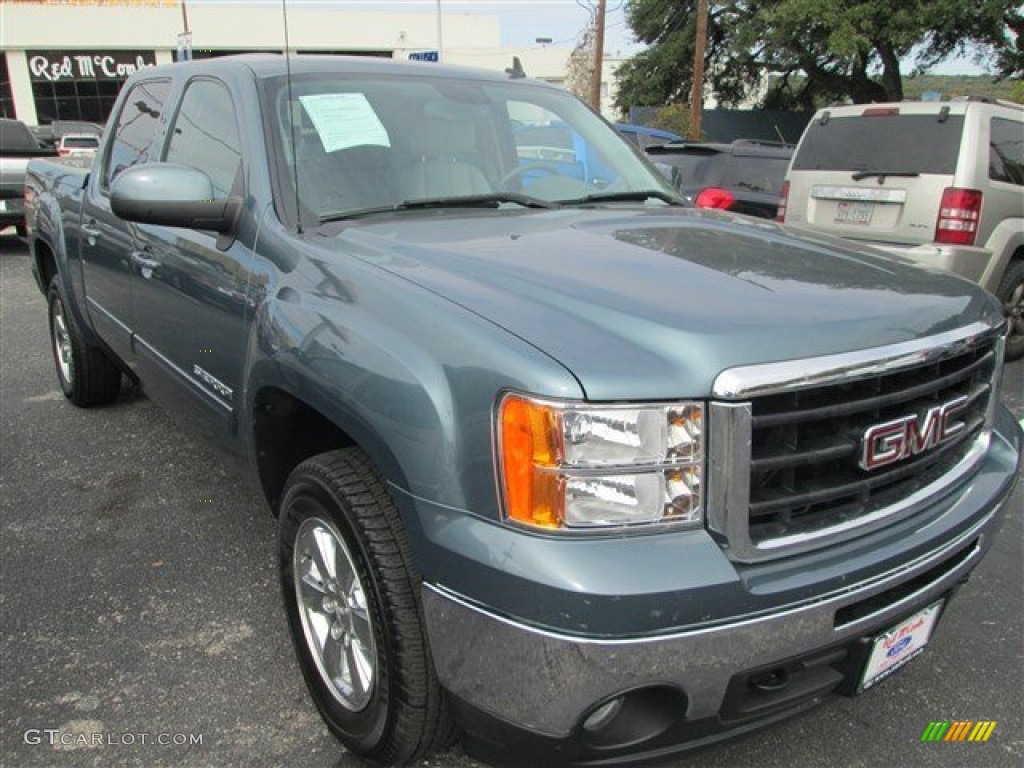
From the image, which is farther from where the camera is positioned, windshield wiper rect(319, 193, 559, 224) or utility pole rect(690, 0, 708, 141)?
utility pole rect(690, 0, 708, 141)

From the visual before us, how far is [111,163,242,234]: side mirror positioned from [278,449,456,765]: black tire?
876 mm

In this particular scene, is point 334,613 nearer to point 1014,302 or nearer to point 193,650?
point 193,650

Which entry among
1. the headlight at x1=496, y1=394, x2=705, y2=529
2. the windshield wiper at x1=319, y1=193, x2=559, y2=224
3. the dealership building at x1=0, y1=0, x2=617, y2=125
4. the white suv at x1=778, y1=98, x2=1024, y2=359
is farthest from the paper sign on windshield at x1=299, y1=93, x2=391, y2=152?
the dealership building at x1=0, y1=0, x2=617, y2=125

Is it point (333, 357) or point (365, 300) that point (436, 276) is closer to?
point (365, 300)

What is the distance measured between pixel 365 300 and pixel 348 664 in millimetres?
950

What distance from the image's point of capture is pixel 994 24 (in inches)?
928

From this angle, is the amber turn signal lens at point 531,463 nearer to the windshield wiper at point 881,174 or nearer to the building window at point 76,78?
the windshield wiper at point 881,174

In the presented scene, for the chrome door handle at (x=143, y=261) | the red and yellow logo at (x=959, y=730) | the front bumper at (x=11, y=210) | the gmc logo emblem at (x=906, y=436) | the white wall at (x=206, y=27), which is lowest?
the red and yellow logo at (x=959, y=730)

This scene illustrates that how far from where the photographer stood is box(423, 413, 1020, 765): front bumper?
5.27 ft

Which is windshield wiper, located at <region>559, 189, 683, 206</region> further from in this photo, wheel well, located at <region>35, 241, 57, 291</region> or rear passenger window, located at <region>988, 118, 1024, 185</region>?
rear passenger window, located at <region>988, 118, 1024, 185</region>

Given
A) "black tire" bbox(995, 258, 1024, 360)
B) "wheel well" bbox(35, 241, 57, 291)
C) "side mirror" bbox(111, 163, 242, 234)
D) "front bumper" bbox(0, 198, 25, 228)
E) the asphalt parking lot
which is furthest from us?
"front bumper" bbox(0, 198, 25, 228)

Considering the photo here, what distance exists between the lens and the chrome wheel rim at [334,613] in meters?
2.12

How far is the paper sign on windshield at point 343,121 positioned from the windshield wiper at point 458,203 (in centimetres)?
24

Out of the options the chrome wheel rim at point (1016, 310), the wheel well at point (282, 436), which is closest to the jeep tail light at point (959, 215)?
the chrome wheel rim at point (1016, 310)
